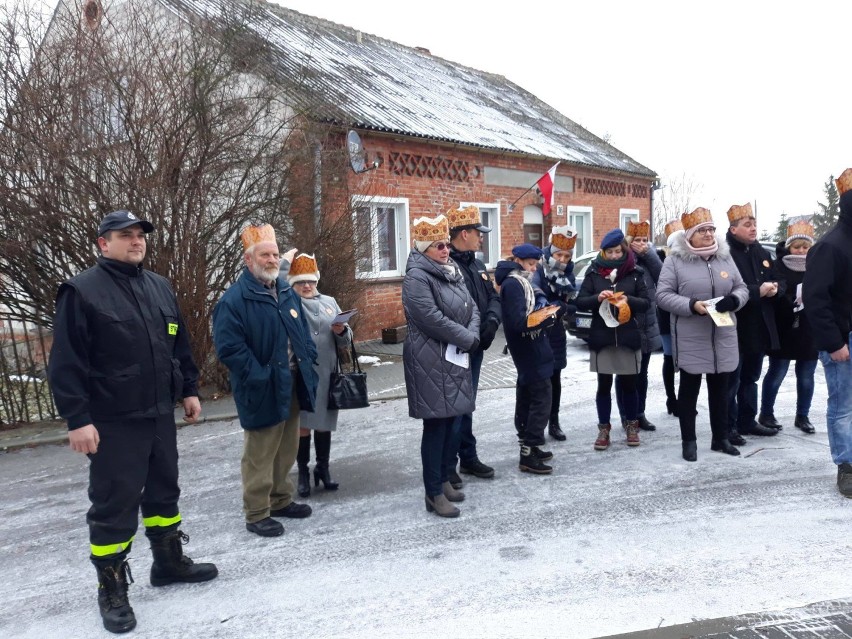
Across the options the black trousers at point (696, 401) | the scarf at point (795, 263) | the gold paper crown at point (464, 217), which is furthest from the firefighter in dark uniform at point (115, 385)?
the scarf at point (795, 263)

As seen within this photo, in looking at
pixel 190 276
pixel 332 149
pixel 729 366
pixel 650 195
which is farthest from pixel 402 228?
pixel 650 195

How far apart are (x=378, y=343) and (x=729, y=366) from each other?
7.90 metres

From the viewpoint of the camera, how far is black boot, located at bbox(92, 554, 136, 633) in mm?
3203

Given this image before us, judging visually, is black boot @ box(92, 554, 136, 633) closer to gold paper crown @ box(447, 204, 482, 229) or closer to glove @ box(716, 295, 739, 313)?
gold paper crown @ box(447, 204, 482, 229)

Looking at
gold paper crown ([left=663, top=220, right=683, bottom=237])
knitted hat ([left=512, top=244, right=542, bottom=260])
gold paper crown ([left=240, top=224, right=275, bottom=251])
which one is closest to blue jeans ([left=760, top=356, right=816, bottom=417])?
gold paper crown ([left=663, top=220, right=683, bottom=237])

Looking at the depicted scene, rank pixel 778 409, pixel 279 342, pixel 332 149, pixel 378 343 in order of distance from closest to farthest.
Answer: pixel 279 342 → pixel 778 409 → pixel 332 149 → pixel 378 343

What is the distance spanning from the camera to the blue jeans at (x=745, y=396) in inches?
227

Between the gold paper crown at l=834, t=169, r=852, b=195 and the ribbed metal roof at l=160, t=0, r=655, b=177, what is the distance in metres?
6.89

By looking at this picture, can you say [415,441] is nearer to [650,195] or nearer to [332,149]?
[332,149]

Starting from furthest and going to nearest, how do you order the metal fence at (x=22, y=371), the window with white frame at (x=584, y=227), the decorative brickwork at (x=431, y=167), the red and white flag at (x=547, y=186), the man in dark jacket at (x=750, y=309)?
the window with white frame at (x=584, y=227) → the red and white flag at (x=547, y=186) → the decorative brickwork at (x=431, y=167) → the metal fence at (x=22, y=371) → the man in dark jacket at (x=750, y=309)

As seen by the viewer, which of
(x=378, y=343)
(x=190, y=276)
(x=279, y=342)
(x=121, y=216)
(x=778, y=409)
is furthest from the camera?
(x=378, y=343)

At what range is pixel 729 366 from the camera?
5152 millimetres

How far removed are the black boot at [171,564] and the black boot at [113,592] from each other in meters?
0.28

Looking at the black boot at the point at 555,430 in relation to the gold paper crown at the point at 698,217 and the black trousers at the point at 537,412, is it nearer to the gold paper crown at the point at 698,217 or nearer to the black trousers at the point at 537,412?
the black trousers at the point at 537,412
